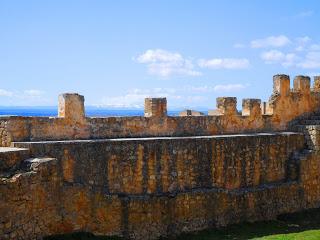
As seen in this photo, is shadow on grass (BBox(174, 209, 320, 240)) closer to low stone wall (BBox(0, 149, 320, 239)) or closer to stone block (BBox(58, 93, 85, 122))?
low stone wall (BBox(0, 149, 320, 239))

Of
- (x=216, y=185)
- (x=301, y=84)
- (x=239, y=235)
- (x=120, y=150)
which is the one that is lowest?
(x=239, y=235)

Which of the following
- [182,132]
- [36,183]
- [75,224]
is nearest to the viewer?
[36,183]

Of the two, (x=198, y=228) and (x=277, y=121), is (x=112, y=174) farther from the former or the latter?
(x=277, y=121)

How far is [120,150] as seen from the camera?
52.2ft

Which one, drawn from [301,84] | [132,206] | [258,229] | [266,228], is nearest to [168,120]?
[132,206]

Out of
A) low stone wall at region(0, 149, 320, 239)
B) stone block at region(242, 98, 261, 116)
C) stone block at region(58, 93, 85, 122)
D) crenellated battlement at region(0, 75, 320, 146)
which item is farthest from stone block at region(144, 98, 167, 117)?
stone block at region(242, 98, 261, 116)

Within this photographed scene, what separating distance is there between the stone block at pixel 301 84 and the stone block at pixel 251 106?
7.28 feet

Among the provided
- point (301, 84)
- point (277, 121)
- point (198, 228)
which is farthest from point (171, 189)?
point (301, 84)

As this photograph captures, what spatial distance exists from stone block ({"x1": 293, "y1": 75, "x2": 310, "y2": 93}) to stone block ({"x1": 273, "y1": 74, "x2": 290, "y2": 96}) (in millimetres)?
633

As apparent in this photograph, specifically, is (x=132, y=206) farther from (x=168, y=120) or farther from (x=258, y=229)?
(x=258, y=229)

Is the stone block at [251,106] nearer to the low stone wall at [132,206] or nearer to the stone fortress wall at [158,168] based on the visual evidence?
the stone fortress wall at [158,168]

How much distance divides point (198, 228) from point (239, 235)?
131 cm

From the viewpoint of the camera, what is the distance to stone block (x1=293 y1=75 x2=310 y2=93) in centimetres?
2103

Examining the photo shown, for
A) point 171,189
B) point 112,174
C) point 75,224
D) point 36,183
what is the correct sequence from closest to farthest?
point 36,183 < point 75,224 < point 112,174 < point 171,189
